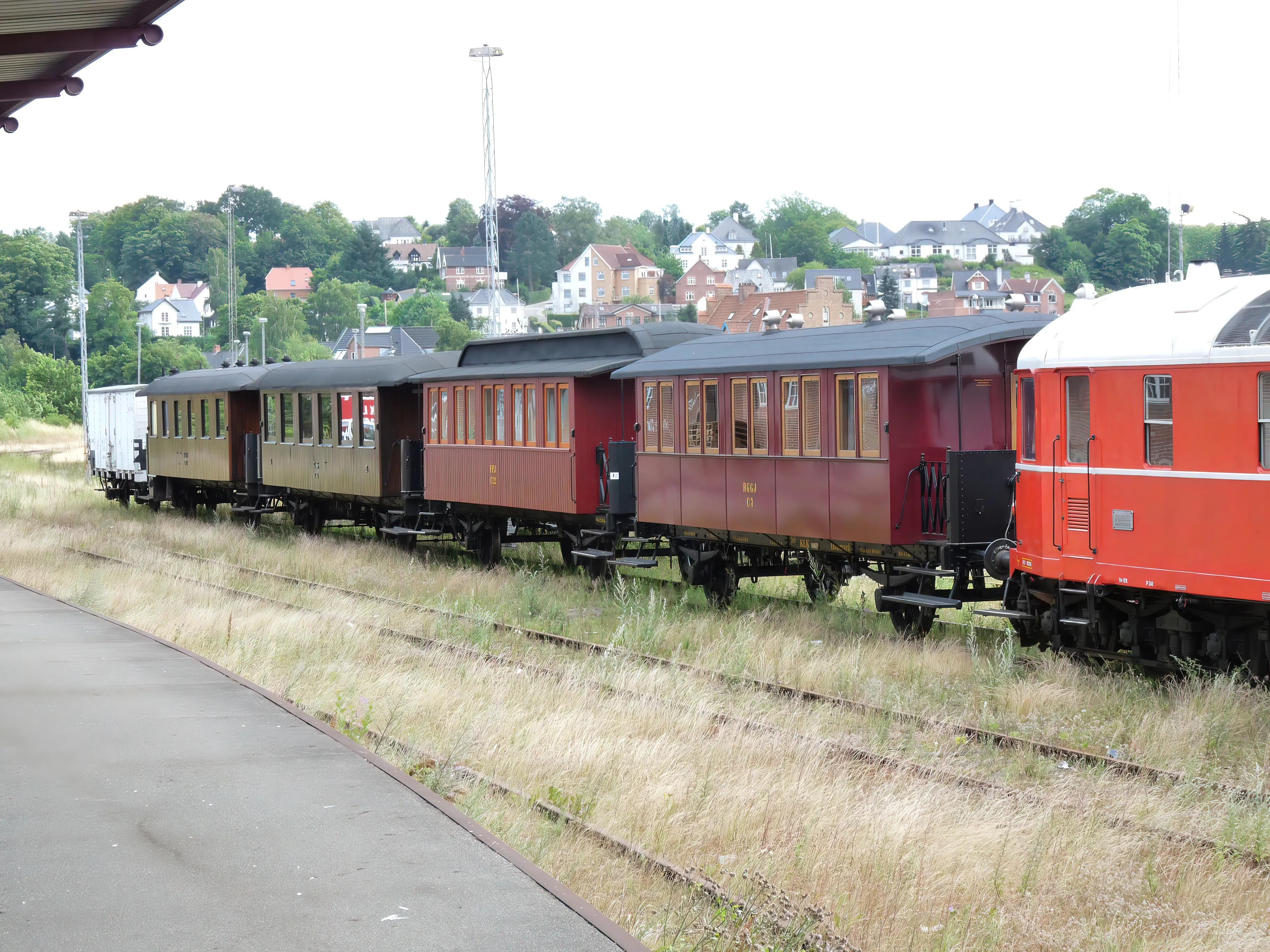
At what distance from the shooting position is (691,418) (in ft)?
57.9

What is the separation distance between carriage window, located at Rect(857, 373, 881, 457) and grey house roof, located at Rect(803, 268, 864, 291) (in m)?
146

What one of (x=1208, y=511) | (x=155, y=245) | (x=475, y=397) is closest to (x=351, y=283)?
(x=155, y=245)

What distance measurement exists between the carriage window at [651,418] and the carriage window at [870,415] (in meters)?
4.05

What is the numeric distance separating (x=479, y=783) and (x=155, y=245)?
197 meters

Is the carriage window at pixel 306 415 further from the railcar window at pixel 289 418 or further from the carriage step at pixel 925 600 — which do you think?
the carriage step at pixel 925 600

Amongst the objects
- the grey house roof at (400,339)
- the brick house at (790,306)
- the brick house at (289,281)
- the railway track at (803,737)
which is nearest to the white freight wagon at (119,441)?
the railway track at (803,737)

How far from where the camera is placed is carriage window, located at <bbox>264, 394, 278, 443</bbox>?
3077 cm

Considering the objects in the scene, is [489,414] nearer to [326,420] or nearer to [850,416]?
[326,420]

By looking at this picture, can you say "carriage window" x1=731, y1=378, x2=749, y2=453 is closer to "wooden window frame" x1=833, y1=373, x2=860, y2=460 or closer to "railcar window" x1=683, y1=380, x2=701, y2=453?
"railcar window" x1=683, y1=380, x2=701, y2=453

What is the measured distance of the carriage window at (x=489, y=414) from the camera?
73.6 ft

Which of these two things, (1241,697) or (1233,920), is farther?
(1241,697)

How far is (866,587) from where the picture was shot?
21.3m

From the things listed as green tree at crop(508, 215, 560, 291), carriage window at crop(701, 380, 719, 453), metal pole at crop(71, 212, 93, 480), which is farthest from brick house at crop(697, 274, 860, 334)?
carriage window at crop(701, 380, 719, 453)

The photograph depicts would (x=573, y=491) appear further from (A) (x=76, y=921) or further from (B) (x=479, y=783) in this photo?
(A) (x=76, y=921)
